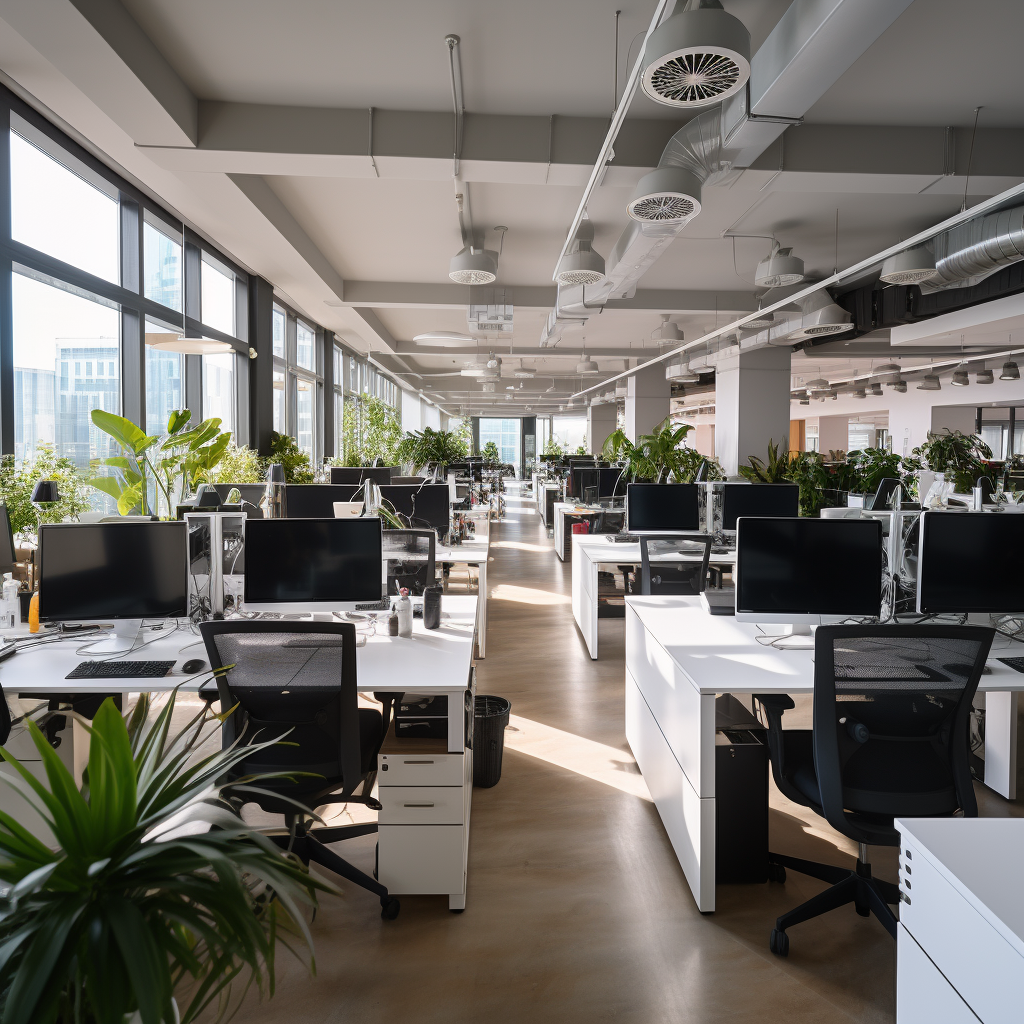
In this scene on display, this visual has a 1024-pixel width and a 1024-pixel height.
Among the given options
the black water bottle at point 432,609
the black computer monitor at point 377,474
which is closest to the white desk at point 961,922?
the black water bottle at point 432,609

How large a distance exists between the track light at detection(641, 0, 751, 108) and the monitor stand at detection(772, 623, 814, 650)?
2309mm

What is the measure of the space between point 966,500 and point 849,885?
8.39 feet

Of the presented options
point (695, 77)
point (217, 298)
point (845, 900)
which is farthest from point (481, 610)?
point (217, 298)

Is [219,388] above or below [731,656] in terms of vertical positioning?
above

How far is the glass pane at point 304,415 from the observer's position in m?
11.2

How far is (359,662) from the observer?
2672mm

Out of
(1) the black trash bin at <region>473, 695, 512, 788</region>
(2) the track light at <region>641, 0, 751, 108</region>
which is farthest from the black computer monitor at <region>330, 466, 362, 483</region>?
(2) the track light at <region>641, 0, 751, 108</region>

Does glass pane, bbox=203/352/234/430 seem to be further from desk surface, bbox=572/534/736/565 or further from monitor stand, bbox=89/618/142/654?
monitor stand, bbox=89/618/142/654

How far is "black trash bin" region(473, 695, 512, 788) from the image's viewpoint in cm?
325

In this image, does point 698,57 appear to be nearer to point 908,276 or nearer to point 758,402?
point 908,276

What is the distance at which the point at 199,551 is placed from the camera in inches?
118

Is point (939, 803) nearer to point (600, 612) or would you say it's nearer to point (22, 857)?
point (22, 857)

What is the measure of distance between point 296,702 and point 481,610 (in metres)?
3.04

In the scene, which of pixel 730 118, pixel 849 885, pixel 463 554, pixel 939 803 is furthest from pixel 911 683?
pixel 463 554
